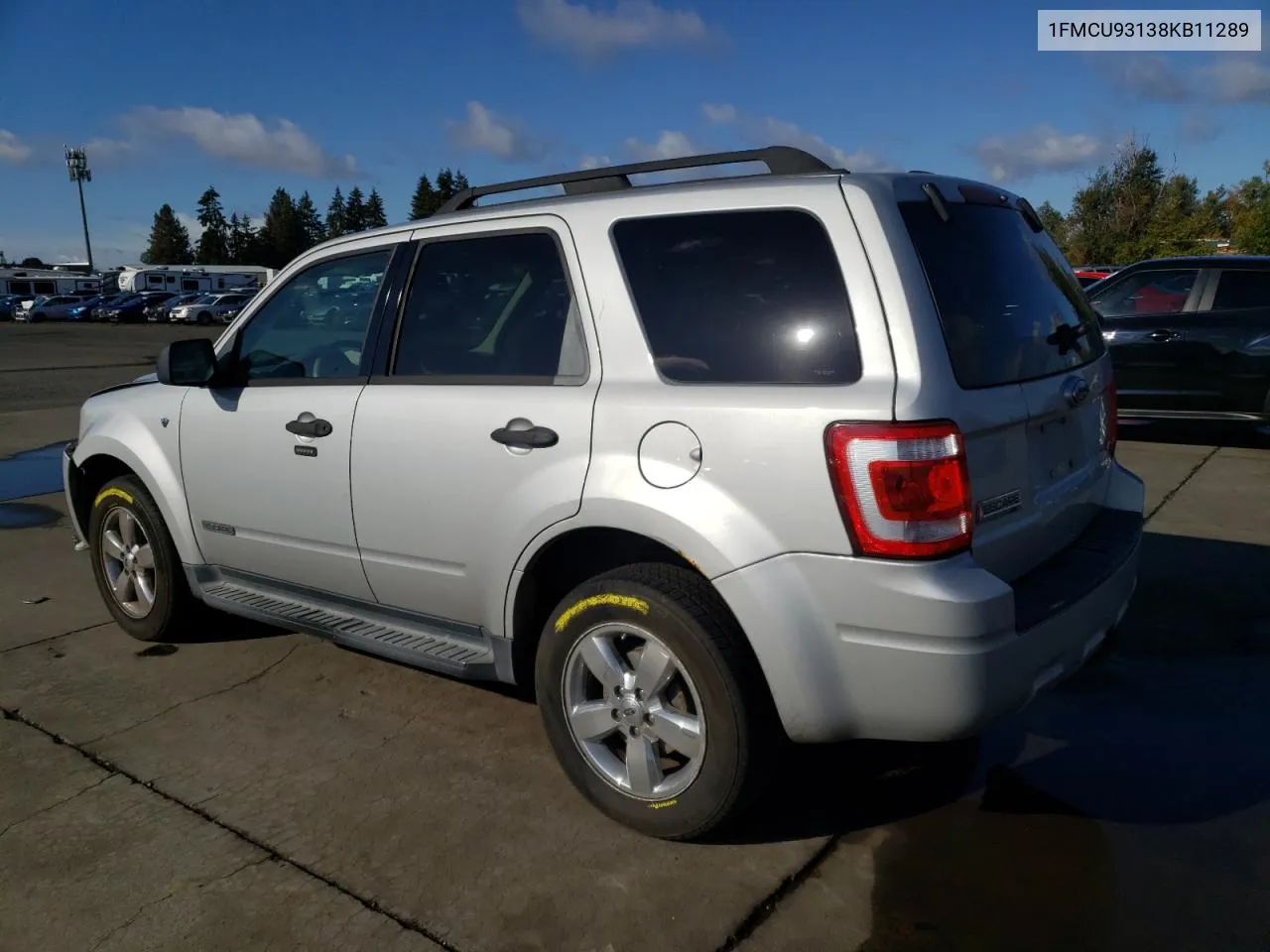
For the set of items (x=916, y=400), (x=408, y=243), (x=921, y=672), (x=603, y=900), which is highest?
(x=408, y=243)

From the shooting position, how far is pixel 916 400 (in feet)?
8.27

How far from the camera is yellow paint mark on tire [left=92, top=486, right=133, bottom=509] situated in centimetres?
456

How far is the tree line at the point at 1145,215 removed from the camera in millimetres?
37875

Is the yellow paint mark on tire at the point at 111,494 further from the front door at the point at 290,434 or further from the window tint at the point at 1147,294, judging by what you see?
the window tint at the point at 1147,294

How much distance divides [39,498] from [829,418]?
23.8 ft

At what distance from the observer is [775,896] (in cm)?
275

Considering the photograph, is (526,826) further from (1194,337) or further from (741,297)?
(1194,337)

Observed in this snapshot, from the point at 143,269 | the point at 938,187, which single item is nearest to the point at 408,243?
the point at 938,187

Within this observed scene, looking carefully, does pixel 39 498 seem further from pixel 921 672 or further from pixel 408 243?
pixel 921 672

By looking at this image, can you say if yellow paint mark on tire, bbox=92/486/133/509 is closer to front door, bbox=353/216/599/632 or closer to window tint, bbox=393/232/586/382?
front door, bbox=353/216/599/632

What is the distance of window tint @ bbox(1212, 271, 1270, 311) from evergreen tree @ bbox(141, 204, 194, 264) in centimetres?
12165

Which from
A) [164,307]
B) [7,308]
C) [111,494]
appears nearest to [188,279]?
[7,308]

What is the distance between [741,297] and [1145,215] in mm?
43893

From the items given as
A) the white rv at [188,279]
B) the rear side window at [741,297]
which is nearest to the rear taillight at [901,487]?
the rear side window at [741,297]
